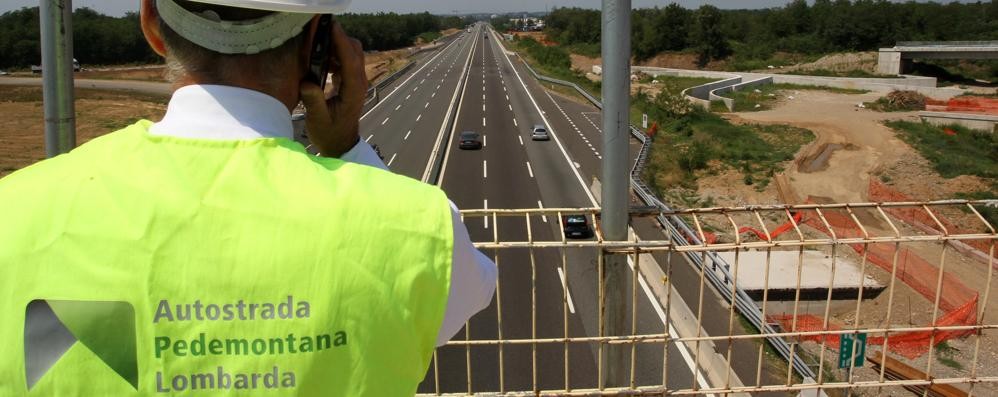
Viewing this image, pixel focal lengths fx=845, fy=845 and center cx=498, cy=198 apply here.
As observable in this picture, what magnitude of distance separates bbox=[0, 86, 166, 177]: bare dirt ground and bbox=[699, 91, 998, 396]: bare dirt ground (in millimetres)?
29013

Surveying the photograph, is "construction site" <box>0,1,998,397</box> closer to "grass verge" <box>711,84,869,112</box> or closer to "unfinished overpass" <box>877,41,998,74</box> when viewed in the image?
"grass verge" <box>711,84,869,112</box>

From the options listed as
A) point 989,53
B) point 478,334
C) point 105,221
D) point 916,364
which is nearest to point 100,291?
point 105,221

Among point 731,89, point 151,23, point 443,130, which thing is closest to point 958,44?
point 731,89

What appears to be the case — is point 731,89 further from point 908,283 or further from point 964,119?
point 908,283

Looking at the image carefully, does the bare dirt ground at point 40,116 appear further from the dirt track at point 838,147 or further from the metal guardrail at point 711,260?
the dirt track at point 838,147

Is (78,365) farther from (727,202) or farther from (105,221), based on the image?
(727,202)

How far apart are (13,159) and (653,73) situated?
63667 millimetres

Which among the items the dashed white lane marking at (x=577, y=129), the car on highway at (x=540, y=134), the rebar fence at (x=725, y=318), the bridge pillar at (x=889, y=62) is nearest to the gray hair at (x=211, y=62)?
the rebar fence at (x=725, y=318)

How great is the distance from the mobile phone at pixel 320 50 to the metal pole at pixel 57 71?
2.22 m

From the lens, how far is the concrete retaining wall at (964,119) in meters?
48.5

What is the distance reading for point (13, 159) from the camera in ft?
122

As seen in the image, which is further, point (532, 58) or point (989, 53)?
point (532, 58)

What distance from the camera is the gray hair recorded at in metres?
1.51

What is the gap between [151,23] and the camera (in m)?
1.58
